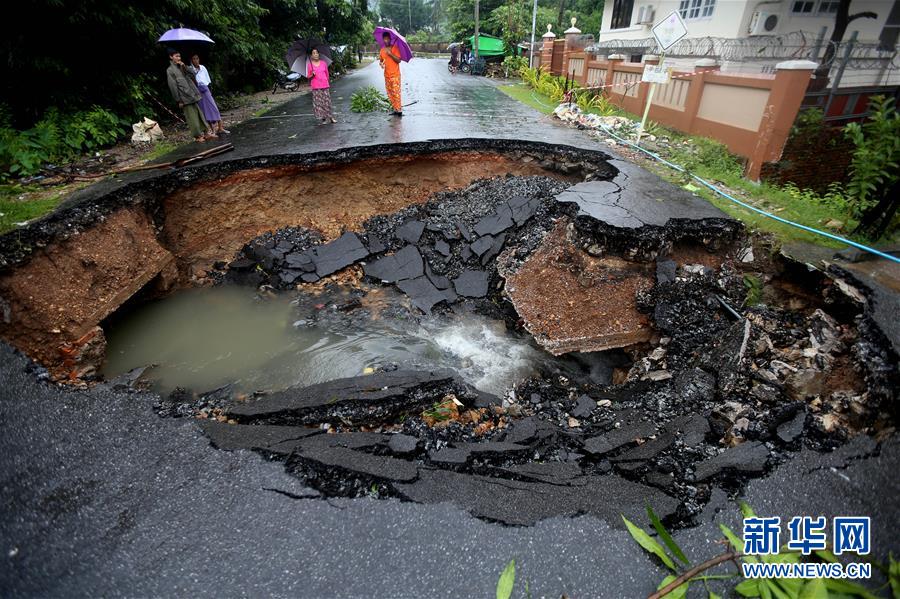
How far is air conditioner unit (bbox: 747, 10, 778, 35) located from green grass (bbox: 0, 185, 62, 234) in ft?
56.7

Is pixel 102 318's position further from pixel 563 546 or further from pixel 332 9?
pixel 332 9

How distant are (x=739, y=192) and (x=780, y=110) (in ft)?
4.31

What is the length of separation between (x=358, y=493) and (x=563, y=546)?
3.82 feet

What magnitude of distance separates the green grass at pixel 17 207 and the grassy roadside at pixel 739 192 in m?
8.30

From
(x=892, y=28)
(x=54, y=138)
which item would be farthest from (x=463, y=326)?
(x=892, y=28)

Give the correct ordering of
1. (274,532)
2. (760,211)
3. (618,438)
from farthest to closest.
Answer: (760,211), (618,438), (274,532)

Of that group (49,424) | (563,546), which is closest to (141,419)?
(49,424)

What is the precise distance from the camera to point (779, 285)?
424 centimetres

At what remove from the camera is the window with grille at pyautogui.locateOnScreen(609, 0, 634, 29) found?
1866cm

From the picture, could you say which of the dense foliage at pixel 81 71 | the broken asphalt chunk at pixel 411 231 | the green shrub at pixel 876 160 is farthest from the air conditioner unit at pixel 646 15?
the broken asphalt chunk at pixel 411 231

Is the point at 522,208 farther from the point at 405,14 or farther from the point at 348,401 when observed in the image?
the point at 405,14

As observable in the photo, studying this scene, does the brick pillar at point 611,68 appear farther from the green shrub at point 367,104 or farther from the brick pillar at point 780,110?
the green shrub at point 367,104

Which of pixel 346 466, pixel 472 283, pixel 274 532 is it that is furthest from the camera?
pixel 472 283

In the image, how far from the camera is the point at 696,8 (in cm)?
1422
